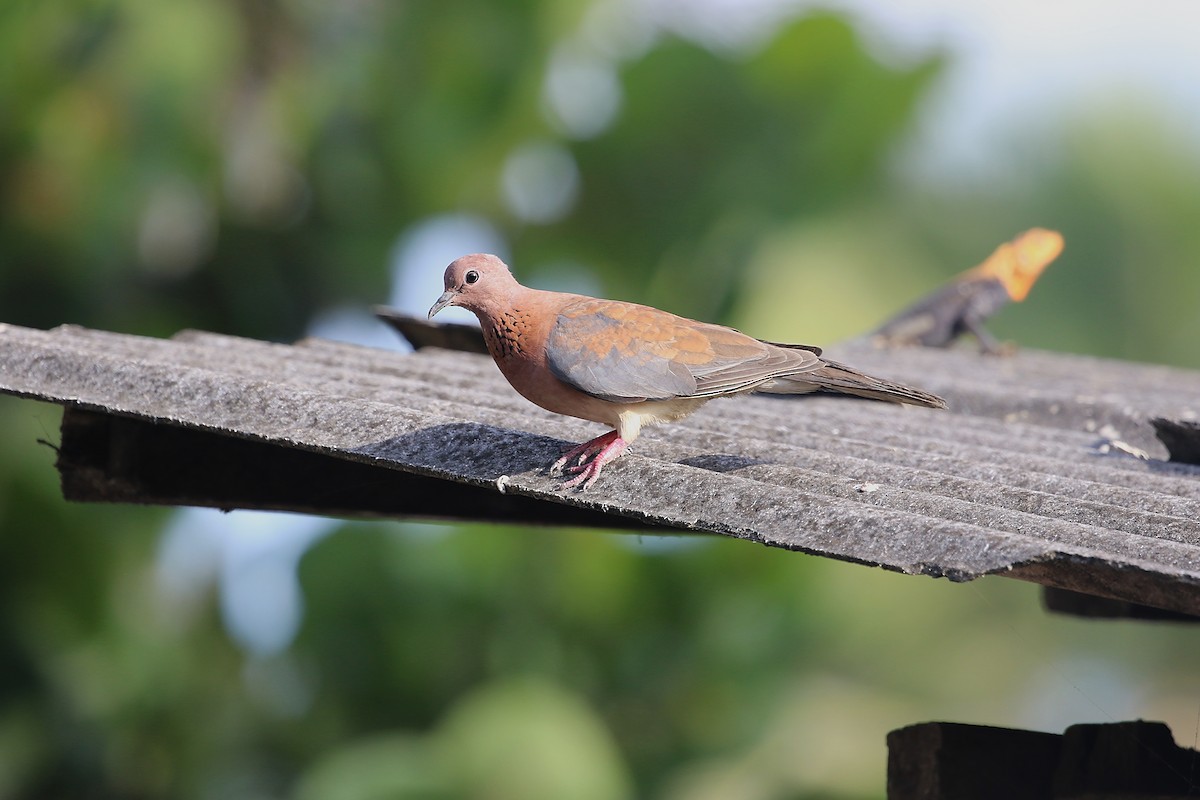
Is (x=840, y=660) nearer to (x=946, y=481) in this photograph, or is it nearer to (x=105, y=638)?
(x=105, y=638)

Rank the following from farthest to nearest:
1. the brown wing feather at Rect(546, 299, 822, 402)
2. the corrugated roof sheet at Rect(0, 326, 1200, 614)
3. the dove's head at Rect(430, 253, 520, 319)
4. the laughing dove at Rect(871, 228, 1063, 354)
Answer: the laughing dove at Rect(871, 228, 1063, 354)
the dove's head at Rect(430, 253, 520, 319)
the brown wing feather at Rect(546, 299, 822, 402)
the corrugated roof sheet at Rect(0, 326, 1200, 614)

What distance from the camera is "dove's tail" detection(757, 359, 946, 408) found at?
3170mm

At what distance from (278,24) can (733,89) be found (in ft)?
13.3

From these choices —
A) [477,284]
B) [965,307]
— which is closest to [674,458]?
A: [477,284]

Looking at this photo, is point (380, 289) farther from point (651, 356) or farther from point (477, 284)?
point (651, 356)

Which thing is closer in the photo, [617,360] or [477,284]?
[617,360]

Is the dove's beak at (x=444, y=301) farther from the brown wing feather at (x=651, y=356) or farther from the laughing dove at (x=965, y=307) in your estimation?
the laughing dove at (x=965, y=307)

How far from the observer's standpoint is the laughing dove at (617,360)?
317 cm

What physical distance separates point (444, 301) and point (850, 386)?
106 centimetres

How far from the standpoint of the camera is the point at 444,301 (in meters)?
3.46

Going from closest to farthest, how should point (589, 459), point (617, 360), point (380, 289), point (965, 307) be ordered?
point (589, 459) < point (617, 360) < point (965, 307) < point (380, 289)

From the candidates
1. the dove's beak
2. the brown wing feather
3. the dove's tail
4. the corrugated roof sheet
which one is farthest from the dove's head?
the dove's tail

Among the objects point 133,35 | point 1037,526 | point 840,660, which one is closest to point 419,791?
point 133,35

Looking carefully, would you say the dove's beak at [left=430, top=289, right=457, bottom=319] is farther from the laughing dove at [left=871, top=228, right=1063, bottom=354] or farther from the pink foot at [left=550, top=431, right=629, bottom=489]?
the laughing dove at [left=871, top=228, right=1063, bottom=354]
